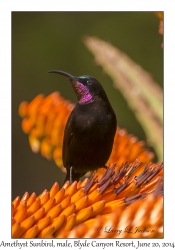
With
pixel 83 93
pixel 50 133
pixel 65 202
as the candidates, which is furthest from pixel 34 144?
pixel 65 202

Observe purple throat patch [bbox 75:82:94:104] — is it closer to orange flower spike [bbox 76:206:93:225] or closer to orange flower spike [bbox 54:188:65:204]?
orange flower spike [bbox 54:188:65:204]

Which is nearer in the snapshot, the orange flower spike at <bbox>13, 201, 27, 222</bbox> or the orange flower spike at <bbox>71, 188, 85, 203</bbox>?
the orange flower spike at <bbox>13, 201, 27, 222</bbox>

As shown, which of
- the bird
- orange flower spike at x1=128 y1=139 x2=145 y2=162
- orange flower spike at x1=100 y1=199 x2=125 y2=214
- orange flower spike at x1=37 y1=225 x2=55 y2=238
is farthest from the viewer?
the bird

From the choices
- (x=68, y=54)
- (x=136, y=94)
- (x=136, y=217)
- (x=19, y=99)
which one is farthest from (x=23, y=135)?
(x=136, y=217)

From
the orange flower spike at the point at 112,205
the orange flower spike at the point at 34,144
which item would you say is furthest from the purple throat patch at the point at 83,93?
the orange flower spike at the point at 112,205

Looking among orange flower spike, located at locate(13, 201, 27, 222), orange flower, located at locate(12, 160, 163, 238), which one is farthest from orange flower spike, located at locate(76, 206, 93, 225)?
orange flower spike, located at locate(13, 201, 27, 222)

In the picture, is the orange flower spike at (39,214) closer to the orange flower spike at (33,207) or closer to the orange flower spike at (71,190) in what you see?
the orange flower spike at (33,207)

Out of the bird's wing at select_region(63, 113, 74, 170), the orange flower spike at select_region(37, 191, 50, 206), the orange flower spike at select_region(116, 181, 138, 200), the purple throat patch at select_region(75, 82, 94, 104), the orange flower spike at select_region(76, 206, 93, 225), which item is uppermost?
the purple throat patch at select_region(75, 82, 94, 104)
